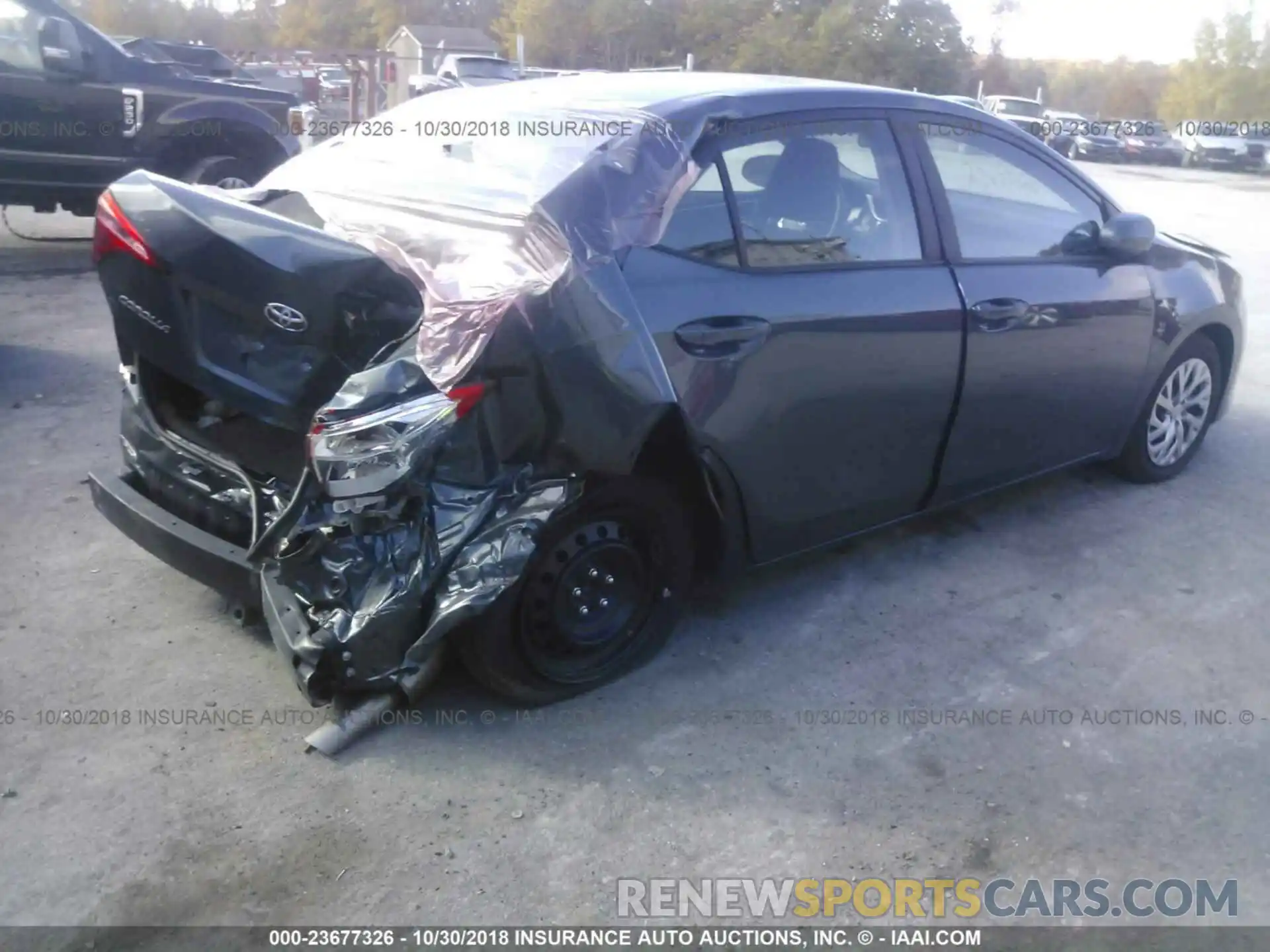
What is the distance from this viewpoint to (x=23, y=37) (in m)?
8.41

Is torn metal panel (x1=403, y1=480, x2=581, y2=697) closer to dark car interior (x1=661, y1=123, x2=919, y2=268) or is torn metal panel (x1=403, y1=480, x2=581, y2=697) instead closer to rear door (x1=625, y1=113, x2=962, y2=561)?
rear door (x1=625, y1=113, x2=962, y2=561)

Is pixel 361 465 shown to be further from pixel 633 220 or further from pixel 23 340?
pixel 23 340

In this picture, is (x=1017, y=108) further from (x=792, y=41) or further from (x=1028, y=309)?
(x=1028, y=309)

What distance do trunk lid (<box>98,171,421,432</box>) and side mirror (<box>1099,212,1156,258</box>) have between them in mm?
2761

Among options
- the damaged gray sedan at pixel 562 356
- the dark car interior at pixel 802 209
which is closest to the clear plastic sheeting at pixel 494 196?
the damaged gray sedan at pixel 562 356

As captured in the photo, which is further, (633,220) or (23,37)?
(23,37)

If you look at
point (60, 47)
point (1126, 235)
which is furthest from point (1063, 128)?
point (1126, 235)

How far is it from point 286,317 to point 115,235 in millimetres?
686

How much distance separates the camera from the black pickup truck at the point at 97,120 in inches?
332

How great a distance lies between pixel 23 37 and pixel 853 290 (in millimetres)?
7772

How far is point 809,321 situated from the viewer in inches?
132

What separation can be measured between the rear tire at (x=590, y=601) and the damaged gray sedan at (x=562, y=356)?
10mm

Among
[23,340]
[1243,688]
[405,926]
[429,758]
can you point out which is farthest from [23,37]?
[1243,688]

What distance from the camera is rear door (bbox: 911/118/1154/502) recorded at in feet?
12.6
